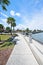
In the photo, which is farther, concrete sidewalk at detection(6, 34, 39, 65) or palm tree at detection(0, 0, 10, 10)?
palm tree at detection(0, 0, 10, 10)

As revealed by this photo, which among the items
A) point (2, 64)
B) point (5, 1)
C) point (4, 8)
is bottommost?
point (2, 64)

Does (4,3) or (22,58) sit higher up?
(4,3)

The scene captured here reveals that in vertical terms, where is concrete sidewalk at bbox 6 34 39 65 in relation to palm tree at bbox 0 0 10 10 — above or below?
below

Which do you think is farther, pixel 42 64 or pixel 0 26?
pixel 0 26

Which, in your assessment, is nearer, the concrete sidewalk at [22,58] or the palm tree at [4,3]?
the concrete sidewalk at [22,58]

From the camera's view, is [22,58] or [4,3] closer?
[22,58]

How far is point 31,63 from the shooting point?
7133mm

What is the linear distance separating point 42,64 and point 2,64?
2.33m

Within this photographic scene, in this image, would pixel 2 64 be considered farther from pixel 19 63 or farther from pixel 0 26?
pixel 0 26

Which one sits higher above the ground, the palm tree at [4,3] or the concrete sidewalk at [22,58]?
the palm tree at [4,3]

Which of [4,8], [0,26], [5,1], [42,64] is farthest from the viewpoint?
[0,26]

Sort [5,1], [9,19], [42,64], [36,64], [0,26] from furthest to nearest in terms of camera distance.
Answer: [0,26]
[9,19]
[5,1]
[36,64]
[42,64]

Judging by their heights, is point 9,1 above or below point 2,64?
above

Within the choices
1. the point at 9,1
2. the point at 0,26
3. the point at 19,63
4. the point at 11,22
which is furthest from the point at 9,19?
the point at 19,63
